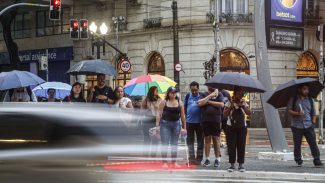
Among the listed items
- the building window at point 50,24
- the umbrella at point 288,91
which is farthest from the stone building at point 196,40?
the umbrella at point 288,91

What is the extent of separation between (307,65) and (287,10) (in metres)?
22.2

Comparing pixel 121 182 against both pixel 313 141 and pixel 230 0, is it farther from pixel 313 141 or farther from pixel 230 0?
pixel 230 0

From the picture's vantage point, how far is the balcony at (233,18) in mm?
35438

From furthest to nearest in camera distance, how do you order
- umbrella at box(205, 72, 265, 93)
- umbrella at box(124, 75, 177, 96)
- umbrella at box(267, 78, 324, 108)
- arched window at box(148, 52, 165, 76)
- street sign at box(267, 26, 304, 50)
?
arched window at box(148, 52, 165, 76), umbrella at box(124, 75, 177, 96), street sign at box(267, 26, 304, 50), umbrella at box(267, 78, 324, 108), umbrella at box(205, 72, 265, 93)

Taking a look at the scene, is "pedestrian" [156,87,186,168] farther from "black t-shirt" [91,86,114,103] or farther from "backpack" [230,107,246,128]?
"black t-shirt" [91,86,114,103]

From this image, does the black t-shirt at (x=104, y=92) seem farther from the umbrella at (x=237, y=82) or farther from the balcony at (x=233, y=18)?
the balcony at (x=233, y=18)

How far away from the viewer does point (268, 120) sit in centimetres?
1512

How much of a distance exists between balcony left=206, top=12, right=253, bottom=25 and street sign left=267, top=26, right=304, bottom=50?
65.1 ft

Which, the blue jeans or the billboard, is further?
the billboard

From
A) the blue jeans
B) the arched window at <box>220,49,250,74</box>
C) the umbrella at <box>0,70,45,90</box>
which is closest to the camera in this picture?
the blue jeans

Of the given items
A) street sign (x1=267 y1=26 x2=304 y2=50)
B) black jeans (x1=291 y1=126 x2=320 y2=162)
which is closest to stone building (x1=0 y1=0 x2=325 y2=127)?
street sign (x1=267 y1=26 x2=304 y2=50)

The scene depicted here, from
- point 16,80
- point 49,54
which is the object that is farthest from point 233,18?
point 16,80

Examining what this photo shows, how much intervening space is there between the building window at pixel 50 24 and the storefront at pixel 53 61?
1306 mm

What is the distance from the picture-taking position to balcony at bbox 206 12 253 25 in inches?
1395
